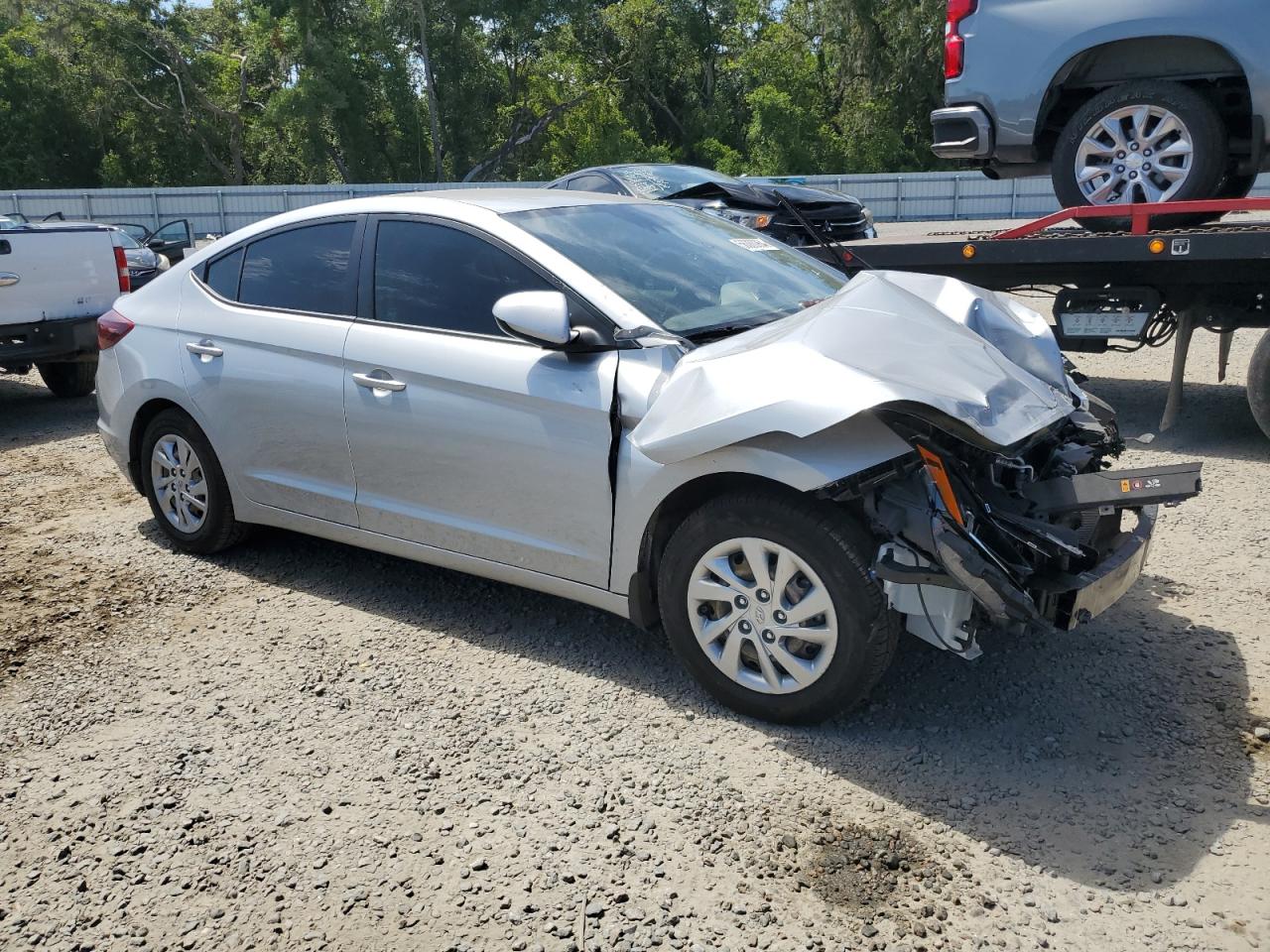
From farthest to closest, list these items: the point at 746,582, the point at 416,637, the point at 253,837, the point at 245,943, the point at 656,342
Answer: the point at 416,637, the point at 656,342, the point at 746,582, the point at 253,837, the point at 245,943

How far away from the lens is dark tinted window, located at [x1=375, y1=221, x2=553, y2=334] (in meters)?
4.11

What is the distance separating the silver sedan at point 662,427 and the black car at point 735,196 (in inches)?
173

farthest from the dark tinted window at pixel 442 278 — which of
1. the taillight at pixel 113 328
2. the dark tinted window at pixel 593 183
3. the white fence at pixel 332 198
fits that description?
the white fence at pixel 332 198

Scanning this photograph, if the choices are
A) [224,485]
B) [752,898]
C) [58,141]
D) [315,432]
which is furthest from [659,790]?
[58,141]

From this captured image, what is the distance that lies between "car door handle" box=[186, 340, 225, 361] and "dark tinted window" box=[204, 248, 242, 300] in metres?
0.24

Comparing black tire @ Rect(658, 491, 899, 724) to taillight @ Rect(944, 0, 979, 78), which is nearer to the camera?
black tire @ Rect(658, 491, 899, 724)

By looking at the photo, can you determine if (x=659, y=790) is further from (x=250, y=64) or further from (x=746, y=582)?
(x=250, y=64)

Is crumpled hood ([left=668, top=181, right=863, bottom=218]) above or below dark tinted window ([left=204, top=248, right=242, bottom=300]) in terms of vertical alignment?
above

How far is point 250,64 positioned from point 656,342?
50.8m

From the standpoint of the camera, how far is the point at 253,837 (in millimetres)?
3152

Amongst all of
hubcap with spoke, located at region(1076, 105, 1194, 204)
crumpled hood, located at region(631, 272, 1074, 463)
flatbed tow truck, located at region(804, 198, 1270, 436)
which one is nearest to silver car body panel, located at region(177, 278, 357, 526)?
crumpled hood, located at region(631, 272, 1074, 463)

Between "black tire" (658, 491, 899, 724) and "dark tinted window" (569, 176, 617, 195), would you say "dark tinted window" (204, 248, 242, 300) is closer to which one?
"black tire" (658, 491, 899, 724)

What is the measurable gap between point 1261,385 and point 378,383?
16.4 ft

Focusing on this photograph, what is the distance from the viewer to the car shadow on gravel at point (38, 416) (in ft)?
27.6
